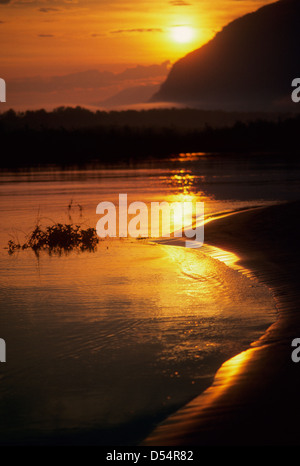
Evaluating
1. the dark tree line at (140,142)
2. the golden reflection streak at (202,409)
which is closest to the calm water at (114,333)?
the golden reflection streak at (202,409)

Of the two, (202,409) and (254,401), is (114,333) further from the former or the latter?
(254,401)

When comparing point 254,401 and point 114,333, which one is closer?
point 254,401

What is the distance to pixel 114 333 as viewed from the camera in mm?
9594

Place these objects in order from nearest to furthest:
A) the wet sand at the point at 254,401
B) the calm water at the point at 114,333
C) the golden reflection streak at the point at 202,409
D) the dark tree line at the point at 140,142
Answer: the wet sand at the point at 254,401 < the golden reflection streak at the point at 202,409 < the calm water at the point at 114,333 < the dark tree line at the point at 140,142

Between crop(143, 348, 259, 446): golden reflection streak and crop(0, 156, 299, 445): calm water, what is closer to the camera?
crop(143, 348, 259, 446): golden reflection streak

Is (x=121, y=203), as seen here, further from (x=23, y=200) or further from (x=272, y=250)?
(x=272, y=250)

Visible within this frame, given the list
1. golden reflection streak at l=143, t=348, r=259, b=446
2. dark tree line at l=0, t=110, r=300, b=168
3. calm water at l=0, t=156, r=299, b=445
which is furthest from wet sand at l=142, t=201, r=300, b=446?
dark tree line at l=0, t=110, r=300, b=168

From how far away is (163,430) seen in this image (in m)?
6.39

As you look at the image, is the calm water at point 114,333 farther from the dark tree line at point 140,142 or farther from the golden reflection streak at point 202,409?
the dark tree line at point 140,142

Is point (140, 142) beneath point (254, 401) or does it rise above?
above

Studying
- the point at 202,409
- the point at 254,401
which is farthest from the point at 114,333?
the point at 254,401

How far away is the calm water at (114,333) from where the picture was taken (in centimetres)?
689

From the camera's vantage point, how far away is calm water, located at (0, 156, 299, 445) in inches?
271

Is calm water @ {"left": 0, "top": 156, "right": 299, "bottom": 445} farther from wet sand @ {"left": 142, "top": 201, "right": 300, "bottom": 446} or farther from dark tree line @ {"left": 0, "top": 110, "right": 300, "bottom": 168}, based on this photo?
dark tree line @ {"left": 0, "top": 110, "right": 300, "bottom": 168}
